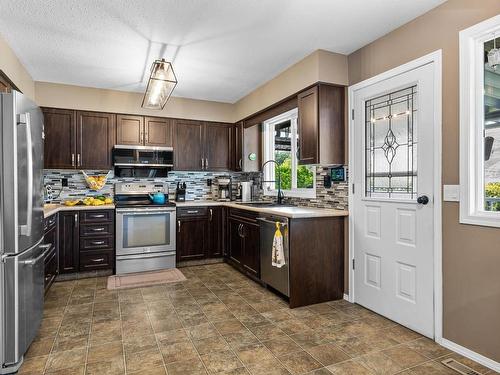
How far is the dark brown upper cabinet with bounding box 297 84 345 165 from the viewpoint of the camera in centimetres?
320

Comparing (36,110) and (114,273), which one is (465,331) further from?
(114,273)

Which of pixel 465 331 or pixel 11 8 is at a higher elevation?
pixel 11 8

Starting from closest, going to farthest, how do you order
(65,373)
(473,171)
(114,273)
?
(65,373)
(473,171)
(114,273)

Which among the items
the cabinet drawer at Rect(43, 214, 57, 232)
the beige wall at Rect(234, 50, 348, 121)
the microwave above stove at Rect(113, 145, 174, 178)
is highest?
the beige wall at Rect(234, 50, 348, 121)

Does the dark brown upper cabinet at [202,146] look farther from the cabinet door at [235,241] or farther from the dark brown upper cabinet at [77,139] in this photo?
the cabinet door at [235,241]

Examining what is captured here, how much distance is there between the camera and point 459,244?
7.34ft

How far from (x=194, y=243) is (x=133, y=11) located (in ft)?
10.1

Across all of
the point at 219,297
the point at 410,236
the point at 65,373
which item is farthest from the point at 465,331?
the point at 65,373

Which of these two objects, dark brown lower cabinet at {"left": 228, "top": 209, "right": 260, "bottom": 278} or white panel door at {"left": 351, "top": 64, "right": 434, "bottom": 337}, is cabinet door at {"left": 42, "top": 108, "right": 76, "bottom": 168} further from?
white panel door at {"left": 351, "top": 64, "right": 434, "bottom": 337}

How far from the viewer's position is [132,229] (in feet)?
14.1

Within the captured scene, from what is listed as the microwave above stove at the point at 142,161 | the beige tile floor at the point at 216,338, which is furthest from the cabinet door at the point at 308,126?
the microwave above stove at the point at 142,161

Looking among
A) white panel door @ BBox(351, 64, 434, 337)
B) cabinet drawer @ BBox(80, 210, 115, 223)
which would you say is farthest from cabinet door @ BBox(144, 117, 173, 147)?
white panel door @ BBox(351, 64, 434, 337)

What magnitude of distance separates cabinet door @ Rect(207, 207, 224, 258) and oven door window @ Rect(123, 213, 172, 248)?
60 cm

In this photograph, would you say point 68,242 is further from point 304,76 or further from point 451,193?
point 451,193
